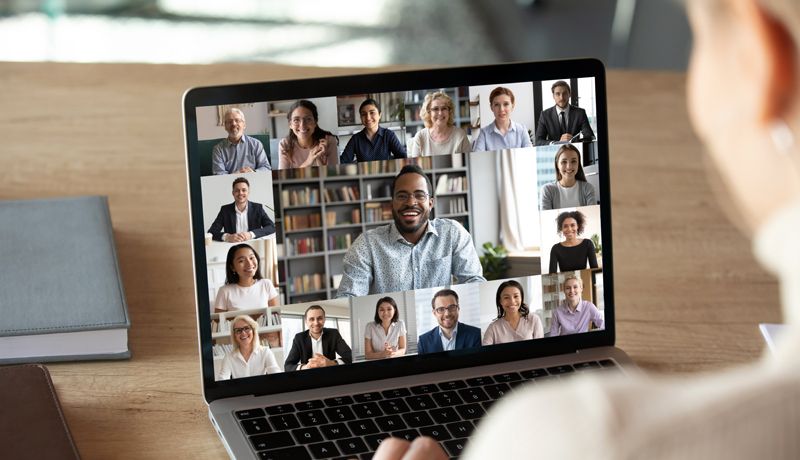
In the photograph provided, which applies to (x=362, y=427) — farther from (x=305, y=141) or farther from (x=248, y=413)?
(x=305, y=141)

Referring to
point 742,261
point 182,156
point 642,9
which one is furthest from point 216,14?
point 742,261

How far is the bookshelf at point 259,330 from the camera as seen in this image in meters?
0.92

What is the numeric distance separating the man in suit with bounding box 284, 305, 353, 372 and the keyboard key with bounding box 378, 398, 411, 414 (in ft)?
0.20

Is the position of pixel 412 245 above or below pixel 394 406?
above

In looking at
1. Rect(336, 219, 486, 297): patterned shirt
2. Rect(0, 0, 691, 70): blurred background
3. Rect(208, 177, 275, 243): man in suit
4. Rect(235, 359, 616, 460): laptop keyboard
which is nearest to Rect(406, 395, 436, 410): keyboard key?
Rect(235, 359, 616, 460): laptop keyboard

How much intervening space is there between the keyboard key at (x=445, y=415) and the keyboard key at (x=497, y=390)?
2.0 inches

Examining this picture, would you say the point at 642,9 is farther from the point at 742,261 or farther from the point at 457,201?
the point at 457,201

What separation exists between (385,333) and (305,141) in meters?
0.20

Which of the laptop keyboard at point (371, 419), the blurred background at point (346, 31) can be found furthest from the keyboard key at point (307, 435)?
the blurred background at point (346, 31)

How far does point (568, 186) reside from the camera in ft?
3.30

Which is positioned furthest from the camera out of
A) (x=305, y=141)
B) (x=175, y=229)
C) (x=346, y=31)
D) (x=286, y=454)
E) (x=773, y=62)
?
(x=346, y=31)

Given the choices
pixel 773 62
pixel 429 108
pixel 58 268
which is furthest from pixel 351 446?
pixel 773 62

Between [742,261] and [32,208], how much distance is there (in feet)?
2.88

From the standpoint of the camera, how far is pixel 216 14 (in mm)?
3377
